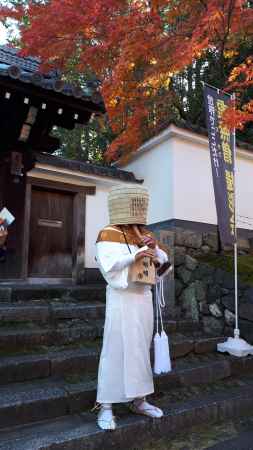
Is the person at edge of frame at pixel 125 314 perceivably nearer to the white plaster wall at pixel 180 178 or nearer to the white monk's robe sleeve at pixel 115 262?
the white monk's robe sleeve at pixel 115 262

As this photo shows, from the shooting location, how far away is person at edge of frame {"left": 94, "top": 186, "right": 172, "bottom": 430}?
10.3 feet

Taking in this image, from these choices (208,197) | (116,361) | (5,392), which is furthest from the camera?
(208,197)

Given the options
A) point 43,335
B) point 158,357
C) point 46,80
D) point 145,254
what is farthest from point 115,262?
point 46,80

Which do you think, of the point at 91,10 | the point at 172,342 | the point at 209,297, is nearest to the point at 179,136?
the point at 91,10

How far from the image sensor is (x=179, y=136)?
26.6 feet

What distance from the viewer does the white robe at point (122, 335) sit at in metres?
3.15

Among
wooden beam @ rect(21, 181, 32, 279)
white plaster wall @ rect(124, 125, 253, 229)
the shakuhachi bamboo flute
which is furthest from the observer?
white plaster wall @ rect(124, 125, 253, 229)

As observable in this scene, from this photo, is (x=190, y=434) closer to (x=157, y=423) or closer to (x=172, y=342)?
(x=157, y=423)

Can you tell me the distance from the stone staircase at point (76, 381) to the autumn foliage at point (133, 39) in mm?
4015

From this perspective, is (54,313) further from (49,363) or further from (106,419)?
(106,419)

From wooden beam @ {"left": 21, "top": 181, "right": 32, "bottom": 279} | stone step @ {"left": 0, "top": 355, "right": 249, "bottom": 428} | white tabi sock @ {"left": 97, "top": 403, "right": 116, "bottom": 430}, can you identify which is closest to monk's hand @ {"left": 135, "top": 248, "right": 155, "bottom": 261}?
white tabi sock @ {"left": 97, "top": 403, "right": 116, "bottom": 430}

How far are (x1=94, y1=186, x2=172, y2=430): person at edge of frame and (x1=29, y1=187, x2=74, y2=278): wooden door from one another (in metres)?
4.51

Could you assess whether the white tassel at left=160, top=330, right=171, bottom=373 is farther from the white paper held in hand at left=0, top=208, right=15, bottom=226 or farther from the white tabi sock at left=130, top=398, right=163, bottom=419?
→ the white paper held in hand at left=0, top=208, right=15, bottom=226

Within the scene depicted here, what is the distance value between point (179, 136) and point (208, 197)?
5.09 feet
